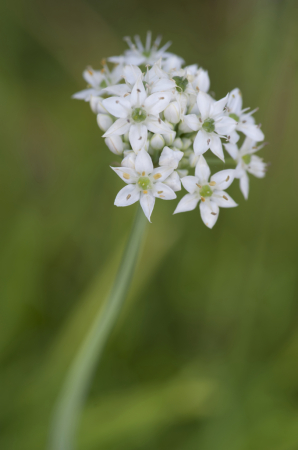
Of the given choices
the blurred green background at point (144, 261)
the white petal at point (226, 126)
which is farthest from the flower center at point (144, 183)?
the blurred green background at point (144, 261)

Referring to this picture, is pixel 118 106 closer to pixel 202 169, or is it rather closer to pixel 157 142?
pixel 157 142

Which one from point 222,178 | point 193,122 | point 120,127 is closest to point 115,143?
point 120,127

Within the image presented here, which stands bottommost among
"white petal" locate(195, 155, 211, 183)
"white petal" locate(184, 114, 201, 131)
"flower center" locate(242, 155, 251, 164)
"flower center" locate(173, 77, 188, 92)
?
"white petal" locate(195, 155, 211, 183)

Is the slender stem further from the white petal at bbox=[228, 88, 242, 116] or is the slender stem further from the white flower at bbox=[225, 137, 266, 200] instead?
the white petal at bbox=[228, 88, 242, 116]

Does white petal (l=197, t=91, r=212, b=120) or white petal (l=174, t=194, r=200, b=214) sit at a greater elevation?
white petal (l=197, t=91, r=212, b=120)

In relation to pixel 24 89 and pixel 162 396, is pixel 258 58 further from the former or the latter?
pixel 162 396

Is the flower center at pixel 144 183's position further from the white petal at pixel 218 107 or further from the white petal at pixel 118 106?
the white petal at pixel 218 107

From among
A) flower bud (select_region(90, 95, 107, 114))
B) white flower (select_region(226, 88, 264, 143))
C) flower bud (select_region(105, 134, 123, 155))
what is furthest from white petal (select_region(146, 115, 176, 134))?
white flower (select_region(226, 88, 264, 143))

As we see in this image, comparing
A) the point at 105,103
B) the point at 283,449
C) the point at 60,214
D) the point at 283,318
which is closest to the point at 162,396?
the point at 283,449
